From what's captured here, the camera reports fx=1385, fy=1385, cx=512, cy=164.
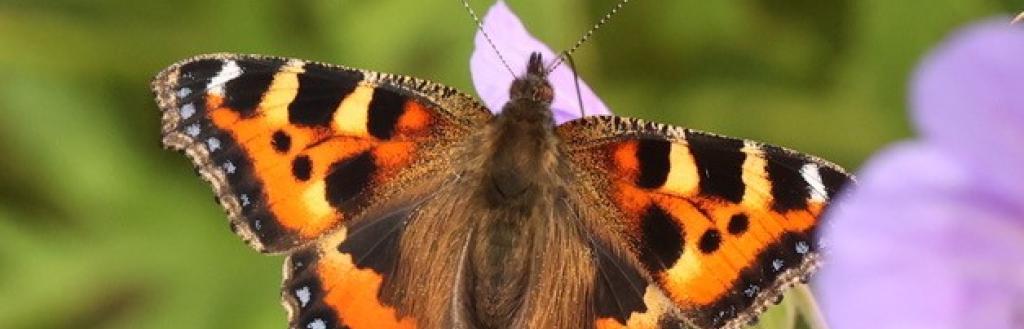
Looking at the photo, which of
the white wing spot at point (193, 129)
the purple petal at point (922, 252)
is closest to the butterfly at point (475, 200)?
the white wing spot at point (193, 129)

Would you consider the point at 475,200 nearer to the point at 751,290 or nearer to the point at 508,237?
the point at 508,237

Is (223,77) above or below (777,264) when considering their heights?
above

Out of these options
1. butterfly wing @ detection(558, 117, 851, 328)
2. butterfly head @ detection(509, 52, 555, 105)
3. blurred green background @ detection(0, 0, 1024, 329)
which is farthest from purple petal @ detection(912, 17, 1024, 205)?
blurred green background @ detection(0, 0, 1024, 329)

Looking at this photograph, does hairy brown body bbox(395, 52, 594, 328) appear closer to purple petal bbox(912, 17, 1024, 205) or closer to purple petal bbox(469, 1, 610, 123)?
purple petal bbox(469, 1, 610, 123)

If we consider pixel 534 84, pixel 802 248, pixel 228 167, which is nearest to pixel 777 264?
pixel 802 248

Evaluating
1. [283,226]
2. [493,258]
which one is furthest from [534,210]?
[283,226]

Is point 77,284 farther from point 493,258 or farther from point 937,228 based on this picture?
point 937,228

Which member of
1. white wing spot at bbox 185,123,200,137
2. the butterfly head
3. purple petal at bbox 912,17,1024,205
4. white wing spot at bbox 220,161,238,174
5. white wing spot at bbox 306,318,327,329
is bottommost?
purple petal at bbox 912,17,1024,205
